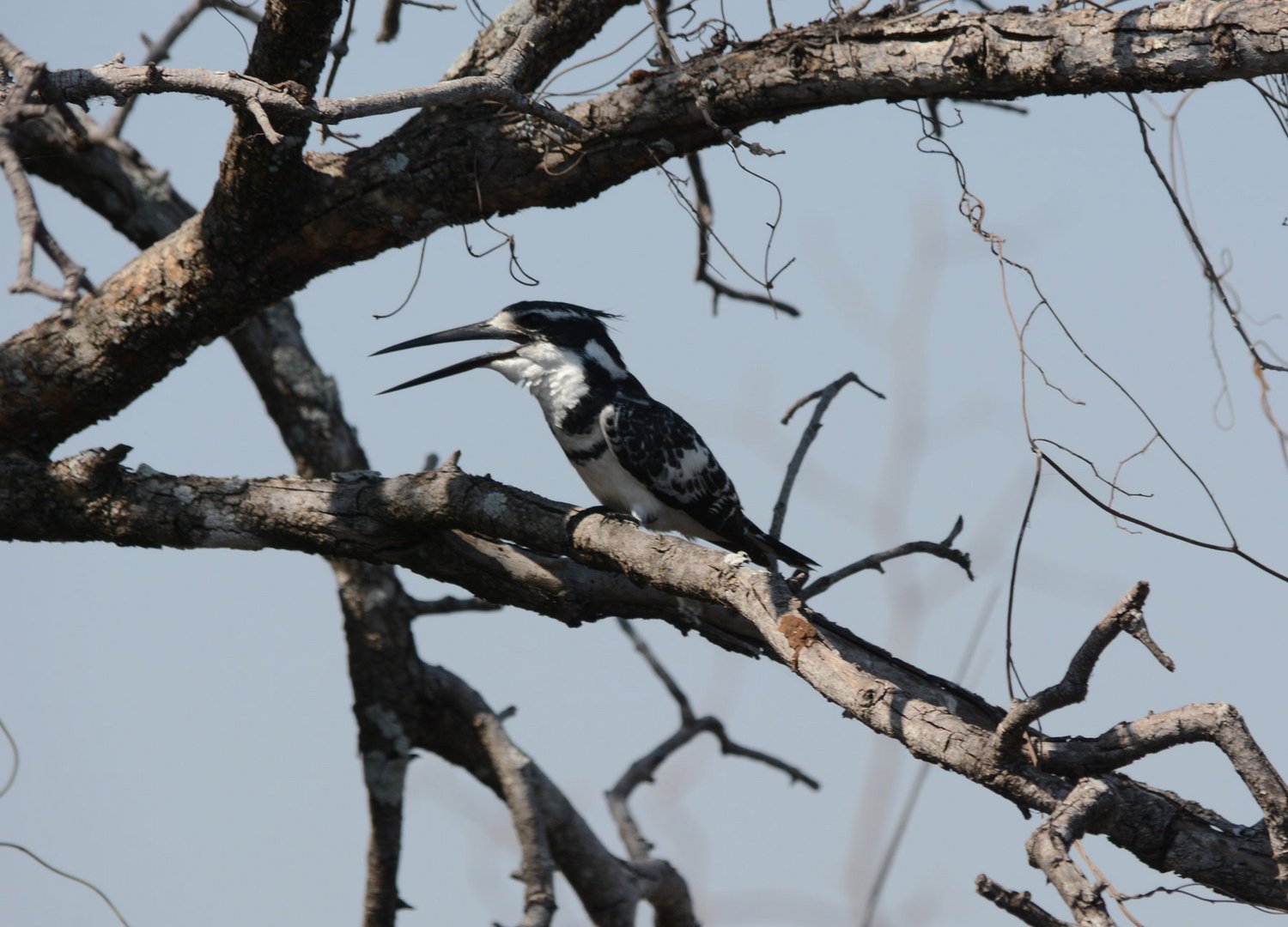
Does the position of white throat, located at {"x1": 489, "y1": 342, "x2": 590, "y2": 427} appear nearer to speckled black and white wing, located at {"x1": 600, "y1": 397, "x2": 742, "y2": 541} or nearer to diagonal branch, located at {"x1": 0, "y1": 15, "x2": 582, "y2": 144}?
speckled black and white wing, located at {"x1": 600, "y1": 397, "x2": 742, "y2": 541}

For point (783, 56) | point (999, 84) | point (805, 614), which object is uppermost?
point (783, 56)

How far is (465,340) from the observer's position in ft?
16.3

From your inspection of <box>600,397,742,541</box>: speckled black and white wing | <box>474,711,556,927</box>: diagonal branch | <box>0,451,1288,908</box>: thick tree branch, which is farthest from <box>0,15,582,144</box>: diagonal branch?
<box>474,711,556,927</box>: diagonal branch

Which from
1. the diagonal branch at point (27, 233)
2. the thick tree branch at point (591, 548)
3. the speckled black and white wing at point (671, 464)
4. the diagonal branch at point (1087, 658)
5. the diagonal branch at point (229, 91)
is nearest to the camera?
the diagonal branch at point (27, 233)

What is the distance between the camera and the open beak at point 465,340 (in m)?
4.85

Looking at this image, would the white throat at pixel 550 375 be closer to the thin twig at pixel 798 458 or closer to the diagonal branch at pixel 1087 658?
the thin twig at pixel 798 458

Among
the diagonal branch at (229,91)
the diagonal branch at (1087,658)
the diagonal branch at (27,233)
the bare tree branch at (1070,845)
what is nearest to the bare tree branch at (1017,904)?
the bare tree branch at (1070,845)

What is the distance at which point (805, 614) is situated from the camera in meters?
2.79

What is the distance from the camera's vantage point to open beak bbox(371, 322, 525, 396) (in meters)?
4.85

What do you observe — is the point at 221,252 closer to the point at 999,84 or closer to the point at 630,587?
the point at 630,587

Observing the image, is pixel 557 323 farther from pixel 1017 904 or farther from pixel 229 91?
pixel 1017 904

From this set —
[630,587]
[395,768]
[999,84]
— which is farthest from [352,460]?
[999,84]

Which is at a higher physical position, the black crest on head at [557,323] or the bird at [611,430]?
the black crest on head at [557,323]

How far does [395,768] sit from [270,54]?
3.03 metres
